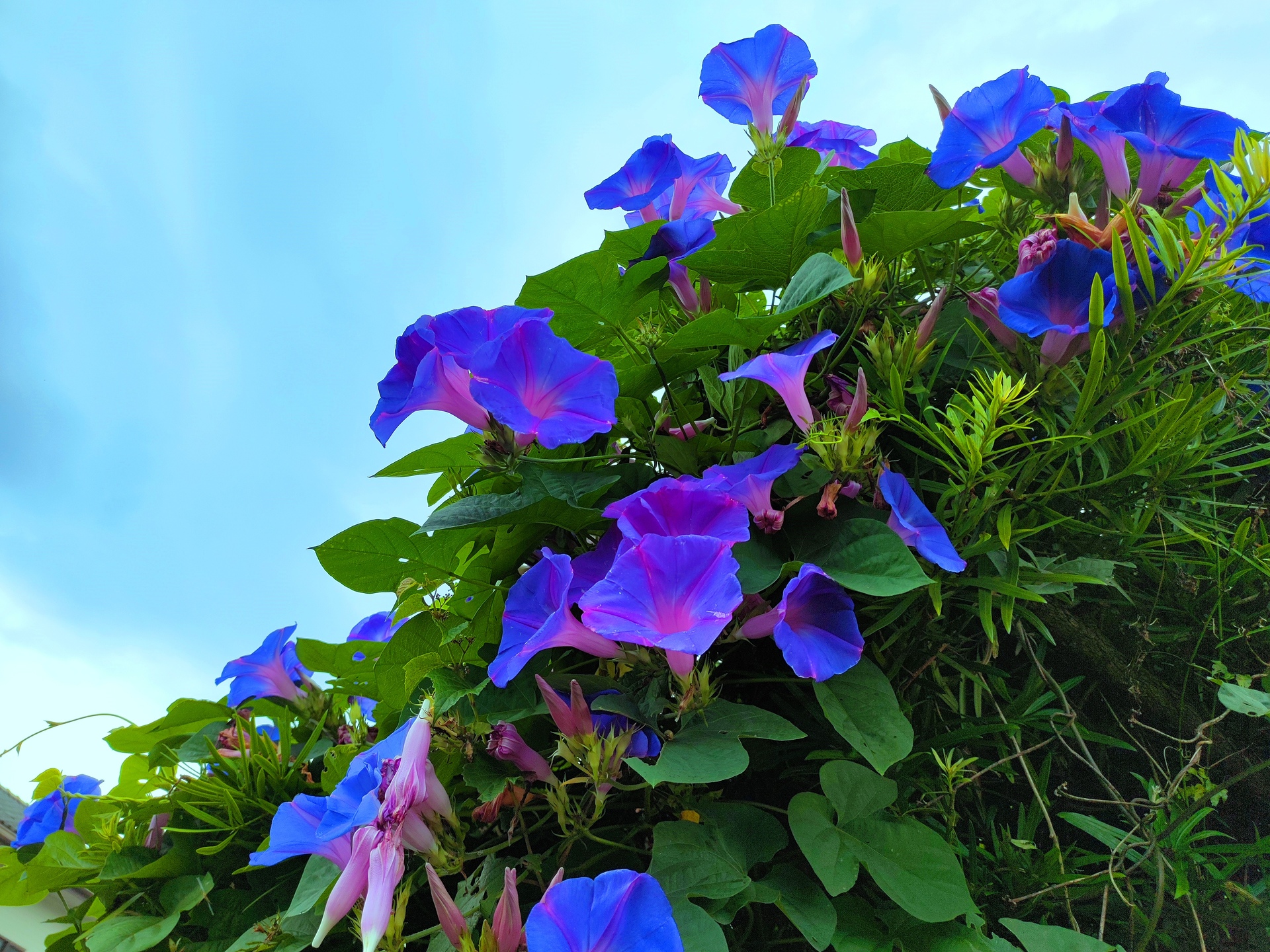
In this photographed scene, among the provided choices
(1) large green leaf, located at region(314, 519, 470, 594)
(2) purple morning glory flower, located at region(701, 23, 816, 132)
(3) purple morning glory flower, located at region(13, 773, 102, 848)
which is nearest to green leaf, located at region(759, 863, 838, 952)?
(1) large green leaf, located at region(314, 519, 470, 594)

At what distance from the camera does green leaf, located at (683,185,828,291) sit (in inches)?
31.5

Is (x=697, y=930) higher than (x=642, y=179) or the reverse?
the reverse

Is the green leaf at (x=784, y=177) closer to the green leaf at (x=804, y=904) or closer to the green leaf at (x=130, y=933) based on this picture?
the green leaf at (x=804, y=904)

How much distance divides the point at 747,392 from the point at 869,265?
6.9 inches

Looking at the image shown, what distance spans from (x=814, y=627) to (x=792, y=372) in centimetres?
24

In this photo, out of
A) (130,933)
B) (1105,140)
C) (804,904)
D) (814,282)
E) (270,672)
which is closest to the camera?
(804,904)

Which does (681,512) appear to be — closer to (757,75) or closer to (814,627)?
(814,627)

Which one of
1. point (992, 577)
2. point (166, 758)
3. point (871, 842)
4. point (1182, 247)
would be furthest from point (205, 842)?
point (1182, 247)

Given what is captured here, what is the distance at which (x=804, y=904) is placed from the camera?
0.65m

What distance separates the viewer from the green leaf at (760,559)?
2.34 feet

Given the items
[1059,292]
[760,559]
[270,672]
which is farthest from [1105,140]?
[270,672]

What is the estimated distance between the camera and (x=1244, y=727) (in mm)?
907

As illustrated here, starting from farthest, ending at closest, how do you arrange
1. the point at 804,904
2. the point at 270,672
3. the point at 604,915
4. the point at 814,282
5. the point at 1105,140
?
the point at 270,672 → the point at 1105,140 → the point at 814,282 → the point at 804,904 → the point at 604,915

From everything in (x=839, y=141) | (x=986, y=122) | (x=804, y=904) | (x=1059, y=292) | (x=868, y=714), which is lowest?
(x=804, y=904)
